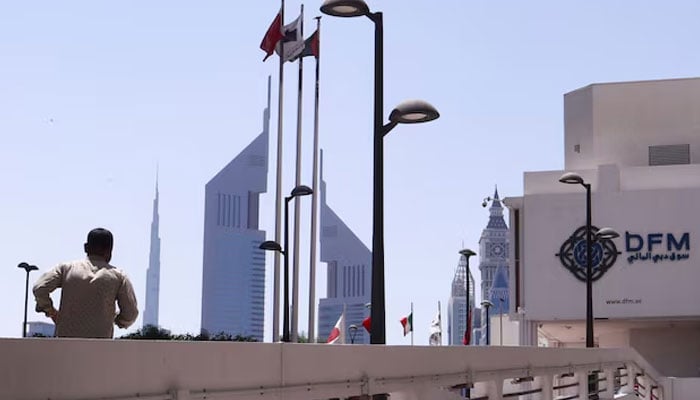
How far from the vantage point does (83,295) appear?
918 cm

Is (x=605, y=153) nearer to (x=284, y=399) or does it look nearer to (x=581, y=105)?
(x=581, y=105)

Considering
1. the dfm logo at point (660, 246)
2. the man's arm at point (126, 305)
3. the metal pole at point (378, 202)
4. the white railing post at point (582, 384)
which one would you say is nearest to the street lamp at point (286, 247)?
the dfm logo at point (660, 246)

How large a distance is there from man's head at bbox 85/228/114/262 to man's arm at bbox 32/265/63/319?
0.78ft

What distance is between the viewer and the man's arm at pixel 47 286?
30.0 ft

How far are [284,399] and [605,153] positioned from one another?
63.4 meters

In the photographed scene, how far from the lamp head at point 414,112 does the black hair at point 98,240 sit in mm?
8438

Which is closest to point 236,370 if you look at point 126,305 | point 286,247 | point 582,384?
point 126,305

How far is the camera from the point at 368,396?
35.2 ft

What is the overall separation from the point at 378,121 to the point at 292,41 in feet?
98.3

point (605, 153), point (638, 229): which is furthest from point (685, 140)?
point (638, 229)

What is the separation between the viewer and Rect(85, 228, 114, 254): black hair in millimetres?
9320

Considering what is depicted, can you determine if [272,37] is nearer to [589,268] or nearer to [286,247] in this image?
[286,247]

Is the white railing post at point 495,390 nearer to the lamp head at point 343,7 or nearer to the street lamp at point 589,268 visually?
the lamp head at point 343,7

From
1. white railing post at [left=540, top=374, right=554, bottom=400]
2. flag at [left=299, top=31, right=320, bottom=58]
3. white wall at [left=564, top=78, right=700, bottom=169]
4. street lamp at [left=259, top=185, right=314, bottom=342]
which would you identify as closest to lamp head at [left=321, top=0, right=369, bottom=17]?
white railing post at [left=540, top=374, right=554, bottom=400]
